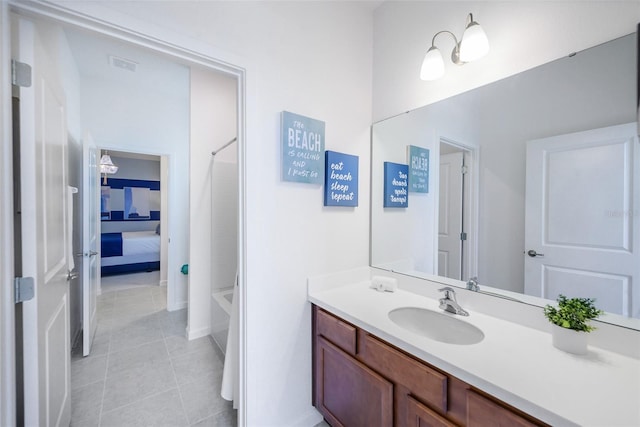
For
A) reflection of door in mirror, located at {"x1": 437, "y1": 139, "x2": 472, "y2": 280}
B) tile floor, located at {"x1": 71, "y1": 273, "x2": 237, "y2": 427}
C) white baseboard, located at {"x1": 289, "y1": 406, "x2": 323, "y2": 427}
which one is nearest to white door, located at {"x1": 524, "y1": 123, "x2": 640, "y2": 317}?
reflection of door in mirror, located at {"x1": 437, "y1": 139, "x2": 472, "y2": 280}

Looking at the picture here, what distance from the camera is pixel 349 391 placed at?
132cm

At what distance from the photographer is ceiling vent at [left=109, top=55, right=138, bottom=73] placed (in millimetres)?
2713

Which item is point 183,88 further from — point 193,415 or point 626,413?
point 626,413

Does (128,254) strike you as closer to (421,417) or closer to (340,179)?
(340,179)

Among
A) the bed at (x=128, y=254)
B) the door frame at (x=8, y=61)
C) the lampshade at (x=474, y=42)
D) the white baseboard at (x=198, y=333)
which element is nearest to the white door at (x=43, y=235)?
the door frame at (x=8, y=61)

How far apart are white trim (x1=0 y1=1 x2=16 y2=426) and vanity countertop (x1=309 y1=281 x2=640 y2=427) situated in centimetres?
129

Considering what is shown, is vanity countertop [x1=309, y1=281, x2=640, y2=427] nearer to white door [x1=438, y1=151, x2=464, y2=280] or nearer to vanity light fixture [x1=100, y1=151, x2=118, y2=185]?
white door [x1=438, y1=151, x2=464, y2=280]

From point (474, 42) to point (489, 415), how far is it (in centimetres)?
153

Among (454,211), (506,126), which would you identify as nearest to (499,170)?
(506,126)

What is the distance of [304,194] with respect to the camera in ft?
5.08

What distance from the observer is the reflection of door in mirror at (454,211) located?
58.4 inches

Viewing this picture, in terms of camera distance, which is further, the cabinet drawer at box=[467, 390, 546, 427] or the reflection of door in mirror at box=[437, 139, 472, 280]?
the reflection of door in mirror at box=[437, 139, 472, 280]

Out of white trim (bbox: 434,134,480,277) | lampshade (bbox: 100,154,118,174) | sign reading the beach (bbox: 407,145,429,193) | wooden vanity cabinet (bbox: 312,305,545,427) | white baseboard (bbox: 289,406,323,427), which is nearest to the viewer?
wooden vanity cabinet (bbox: 312,305,545,427)

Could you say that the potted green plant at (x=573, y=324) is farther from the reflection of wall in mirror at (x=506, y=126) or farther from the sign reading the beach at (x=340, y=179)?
the sign reading the beach at (x=340, y=179)
